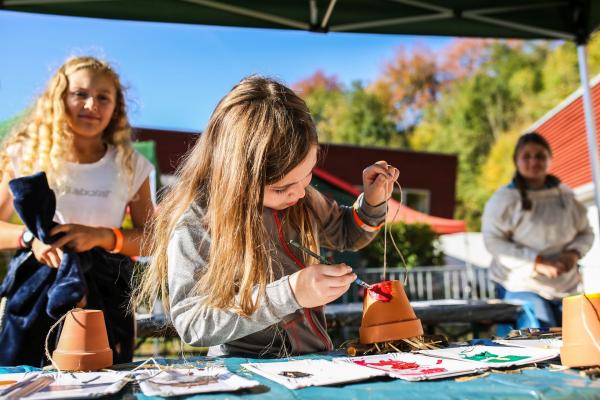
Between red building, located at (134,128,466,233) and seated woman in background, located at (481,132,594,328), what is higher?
red building, located at (134,128,466,233)

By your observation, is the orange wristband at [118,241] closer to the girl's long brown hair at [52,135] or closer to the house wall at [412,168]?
the girl's long brown hair at [52,135]

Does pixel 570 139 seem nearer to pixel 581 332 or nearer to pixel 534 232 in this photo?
pixel 534 232

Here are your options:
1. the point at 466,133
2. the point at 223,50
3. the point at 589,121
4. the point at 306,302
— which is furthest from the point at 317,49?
the point at 306,302

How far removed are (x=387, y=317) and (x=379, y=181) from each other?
1.67 ft

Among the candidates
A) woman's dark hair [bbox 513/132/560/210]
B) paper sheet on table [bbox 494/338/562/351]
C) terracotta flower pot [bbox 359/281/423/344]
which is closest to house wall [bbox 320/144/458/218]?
woman's dark hair [bbox 513/132/560/210]

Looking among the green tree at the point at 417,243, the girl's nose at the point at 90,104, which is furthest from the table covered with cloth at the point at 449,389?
the green tree at the point at 417,243

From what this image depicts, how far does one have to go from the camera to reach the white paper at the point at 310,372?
1.06 m

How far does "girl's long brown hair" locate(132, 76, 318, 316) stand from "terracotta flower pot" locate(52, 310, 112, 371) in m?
0.25

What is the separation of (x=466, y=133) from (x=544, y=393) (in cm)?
3065

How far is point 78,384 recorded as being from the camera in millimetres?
1098

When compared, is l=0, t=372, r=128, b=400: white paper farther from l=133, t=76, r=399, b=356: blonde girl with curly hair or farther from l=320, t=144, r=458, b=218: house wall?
l=320, t=144, r=458, b=218: house wall

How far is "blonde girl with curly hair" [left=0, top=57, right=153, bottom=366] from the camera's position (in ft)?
6.54

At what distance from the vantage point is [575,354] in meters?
1.16

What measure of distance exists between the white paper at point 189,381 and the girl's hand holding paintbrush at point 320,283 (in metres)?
0.24
